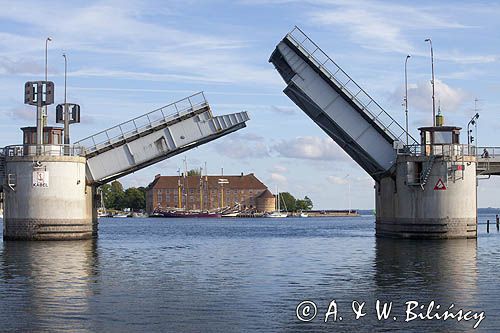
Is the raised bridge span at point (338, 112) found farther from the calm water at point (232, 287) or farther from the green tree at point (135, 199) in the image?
the green tree at point (135, 199)

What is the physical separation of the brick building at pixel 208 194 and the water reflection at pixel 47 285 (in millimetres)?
139142

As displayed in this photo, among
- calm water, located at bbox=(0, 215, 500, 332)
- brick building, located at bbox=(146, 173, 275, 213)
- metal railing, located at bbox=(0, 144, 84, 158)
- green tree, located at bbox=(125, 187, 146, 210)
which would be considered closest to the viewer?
calm water, located at bbox=(0, 215, 500, 332)

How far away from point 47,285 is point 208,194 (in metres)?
157

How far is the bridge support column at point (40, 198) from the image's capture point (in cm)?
4434

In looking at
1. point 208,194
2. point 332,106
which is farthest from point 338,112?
point 208,194

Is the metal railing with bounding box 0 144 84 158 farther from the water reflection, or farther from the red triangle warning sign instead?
the red triangle warning sign

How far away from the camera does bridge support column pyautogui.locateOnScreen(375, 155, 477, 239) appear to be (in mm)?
45188

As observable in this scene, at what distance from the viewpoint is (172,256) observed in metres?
38.0

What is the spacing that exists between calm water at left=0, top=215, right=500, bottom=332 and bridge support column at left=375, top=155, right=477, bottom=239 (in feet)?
14.2

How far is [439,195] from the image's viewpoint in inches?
1777

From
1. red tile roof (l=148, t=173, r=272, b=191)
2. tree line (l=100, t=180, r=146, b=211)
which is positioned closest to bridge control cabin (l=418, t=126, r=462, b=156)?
red tile roof (l=148, t=173, r=272, b=191)

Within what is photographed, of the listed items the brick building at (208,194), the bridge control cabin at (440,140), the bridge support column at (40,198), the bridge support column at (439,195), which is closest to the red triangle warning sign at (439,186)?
the bridge support column at (439,195)

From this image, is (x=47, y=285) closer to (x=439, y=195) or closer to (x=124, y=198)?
(x=439, y=195)

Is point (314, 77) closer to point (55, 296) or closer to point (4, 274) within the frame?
point (4, 274)
